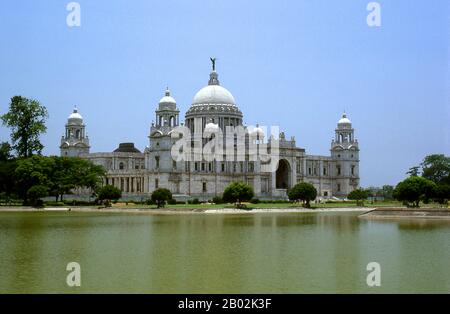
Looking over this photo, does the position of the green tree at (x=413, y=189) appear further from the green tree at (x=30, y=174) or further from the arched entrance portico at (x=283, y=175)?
the arched entrance portico at (x=283, y=175)

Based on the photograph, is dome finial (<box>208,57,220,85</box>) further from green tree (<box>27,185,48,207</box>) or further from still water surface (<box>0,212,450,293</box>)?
still water surface (<box>0,212,450,293</box>)

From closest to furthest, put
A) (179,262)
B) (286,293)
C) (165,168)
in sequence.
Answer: (286,293) < (179,262) < (165,168)

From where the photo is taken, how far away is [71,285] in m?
18.0

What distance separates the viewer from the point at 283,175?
106m

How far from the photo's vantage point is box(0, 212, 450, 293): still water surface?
58.5 feet

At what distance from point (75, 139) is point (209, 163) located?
25.0 metres

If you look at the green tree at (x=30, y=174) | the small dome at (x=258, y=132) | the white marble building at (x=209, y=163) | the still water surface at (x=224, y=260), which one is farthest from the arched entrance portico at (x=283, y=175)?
the still water surface at (x=224, y=260)

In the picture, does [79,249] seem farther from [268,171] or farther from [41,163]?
[268,171]

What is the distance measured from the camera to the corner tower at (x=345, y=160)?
386ft

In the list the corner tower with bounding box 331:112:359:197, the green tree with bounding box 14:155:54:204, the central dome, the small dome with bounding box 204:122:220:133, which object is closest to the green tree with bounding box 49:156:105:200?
the green tree with bounding box 14:155:54:204

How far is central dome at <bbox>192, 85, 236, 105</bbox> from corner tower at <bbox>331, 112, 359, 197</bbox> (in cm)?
2354

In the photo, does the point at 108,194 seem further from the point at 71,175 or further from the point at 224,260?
the point at 224,260
